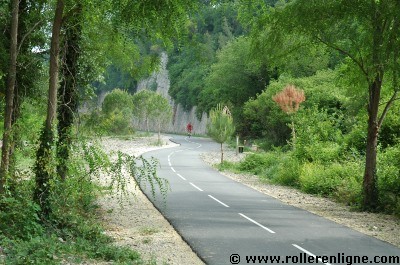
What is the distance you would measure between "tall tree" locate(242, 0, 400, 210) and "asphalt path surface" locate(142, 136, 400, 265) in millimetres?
3789

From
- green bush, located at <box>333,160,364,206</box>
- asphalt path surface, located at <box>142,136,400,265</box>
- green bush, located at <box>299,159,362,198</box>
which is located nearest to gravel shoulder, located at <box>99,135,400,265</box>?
asphalt path surface, located at <box>142,136,400,265</box>

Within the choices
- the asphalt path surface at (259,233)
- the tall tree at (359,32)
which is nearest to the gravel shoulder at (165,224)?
the asphalt path surface at (259,233)

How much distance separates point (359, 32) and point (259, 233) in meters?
7.22

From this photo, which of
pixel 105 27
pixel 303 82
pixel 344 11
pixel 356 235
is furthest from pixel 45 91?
pixel 303 82

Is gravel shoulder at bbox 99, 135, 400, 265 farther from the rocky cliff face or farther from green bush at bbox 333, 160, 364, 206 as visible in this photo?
the rocky cliff face

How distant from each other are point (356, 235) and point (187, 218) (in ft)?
14.4

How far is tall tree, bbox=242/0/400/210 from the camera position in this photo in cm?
1522

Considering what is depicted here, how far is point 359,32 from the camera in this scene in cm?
1666

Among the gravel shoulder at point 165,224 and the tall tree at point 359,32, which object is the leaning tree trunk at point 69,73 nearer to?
the gravel shoulder at point 165,224

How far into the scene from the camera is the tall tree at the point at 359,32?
15219 mm

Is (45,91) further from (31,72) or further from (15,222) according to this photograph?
(15,222)

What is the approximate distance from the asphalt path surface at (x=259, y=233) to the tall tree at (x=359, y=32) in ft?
12.4

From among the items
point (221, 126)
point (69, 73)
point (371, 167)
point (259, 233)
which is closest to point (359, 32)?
point (371, 167)

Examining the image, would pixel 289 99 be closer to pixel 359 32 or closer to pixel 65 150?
pixel 359 32
